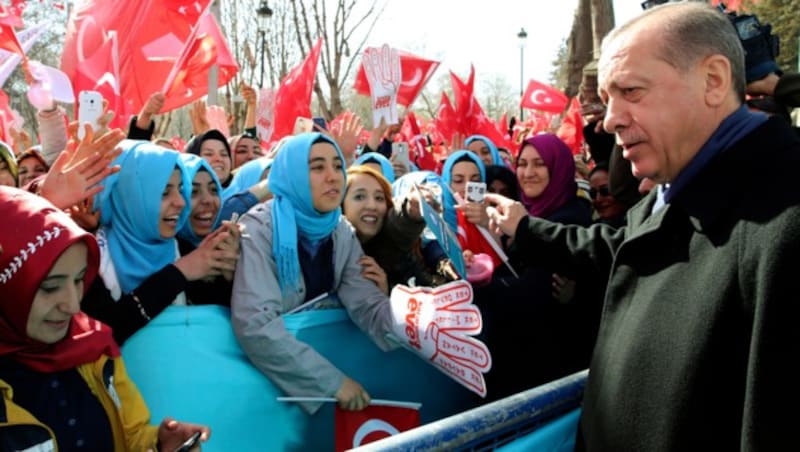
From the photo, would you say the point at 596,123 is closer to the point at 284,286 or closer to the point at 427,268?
the point at 427,268

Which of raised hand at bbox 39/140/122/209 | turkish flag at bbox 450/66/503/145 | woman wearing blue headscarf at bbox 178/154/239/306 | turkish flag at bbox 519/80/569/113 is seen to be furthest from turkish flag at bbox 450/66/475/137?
raised hand at bbox 39/140/122/209

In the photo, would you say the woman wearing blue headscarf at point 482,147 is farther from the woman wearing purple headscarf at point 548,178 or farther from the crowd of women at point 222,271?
the crowd of women at point 222,271

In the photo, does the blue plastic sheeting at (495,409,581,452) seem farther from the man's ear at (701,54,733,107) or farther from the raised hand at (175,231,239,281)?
the raised hand at (175,231,239,281)

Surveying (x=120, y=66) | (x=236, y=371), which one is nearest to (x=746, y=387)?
(x=236, y=371)

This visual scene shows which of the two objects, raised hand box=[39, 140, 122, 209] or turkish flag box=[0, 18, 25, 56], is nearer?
raised hand box=[39, 140, 122, 209]

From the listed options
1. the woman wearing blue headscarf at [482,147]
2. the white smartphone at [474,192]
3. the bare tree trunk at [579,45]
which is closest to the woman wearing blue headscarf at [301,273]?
the white smartphone at [474,192]

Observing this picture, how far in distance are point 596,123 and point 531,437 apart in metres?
3.01

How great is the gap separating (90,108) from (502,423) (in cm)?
311

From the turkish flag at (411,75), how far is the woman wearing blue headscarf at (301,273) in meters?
5.43

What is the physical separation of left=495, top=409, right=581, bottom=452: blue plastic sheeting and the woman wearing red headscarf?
0.93 m

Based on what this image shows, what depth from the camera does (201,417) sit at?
2.34 m

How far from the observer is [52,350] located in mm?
1792

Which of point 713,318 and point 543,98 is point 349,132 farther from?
point 543,98

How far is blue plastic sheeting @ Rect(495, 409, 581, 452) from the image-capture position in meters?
1.68
